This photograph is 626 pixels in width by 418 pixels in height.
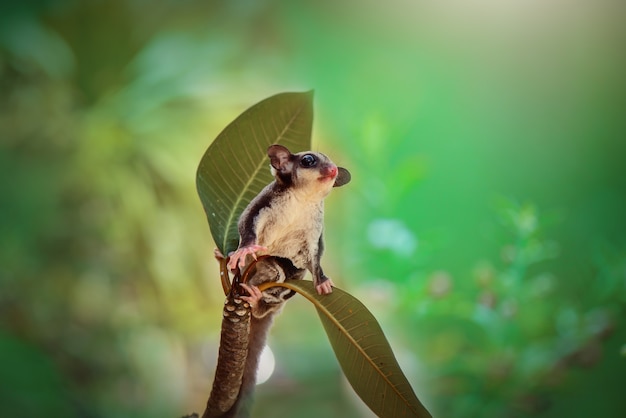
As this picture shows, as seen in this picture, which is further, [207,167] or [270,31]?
[270,31]

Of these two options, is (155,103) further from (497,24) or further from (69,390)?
(497,24)

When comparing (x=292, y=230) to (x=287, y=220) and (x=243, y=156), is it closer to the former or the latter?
(x=287, y=220)

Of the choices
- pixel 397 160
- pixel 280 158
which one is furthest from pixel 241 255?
pixel 397 160

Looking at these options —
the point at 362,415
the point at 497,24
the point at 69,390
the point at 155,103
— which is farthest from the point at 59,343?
the point at 497,24

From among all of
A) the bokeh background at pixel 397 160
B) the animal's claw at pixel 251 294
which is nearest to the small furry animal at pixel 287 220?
Result: the animal's claw at pixel 251 294

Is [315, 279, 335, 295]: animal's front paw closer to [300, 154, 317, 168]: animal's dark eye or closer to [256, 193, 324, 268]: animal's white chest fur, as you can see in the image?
[256, 193, 324, 268]: animal's white chest fur

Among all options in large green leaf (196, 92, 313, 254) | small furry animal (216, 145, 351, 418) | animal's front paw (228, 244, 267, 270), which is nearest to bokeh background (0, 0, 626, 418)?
A: large green leaf (196, 92, 313, 254)
